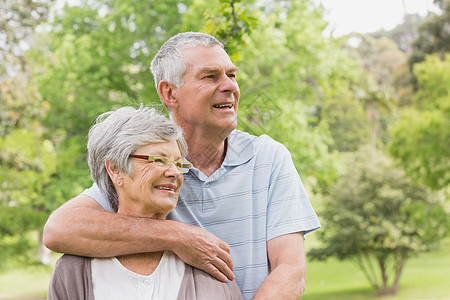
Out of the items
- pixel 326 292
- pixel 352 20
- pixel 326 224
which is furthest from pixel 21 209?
pixel 352 20

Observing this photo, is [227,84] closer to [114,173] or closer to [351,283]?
[114,173]

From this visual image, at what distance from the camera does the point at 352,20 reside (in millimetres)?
45469

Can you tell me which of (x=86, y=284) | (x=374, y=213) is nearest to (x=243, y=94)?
(x=374, y=213)

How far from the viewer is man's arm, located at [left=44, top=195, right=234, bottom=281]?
1601mm

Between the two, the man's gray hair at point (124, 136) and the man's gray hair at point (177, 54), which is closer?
the man's gray hair at point (124, 136)

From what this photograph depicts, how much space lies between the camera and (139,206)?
1.67 meters

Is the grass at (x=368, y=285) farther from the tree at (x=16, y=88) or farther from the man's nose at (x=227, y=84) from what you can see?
the man's nose at (x=227, y=84)

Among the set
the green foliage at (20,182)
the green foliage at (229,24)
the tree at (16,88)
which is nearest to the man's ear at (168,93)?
the green foliage at (229,24)

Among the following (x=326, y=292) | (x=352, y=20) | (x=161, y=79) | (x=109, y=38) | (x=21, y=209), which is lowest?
(x=326, y=292)

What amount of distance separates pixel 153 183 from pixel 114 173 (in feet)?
0.44

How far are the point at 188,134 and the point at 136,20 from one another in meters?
12.8

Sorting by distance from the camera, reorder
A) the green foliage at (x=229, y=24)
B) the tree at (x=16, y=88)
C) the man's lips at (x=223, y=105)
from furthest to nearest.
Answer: the tree at (x=16, y=88) → the green foliage at (x=229, y=24) → the man's lips at (x=223, y=105)

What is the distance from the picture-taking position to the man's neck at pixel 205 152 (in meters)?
1.92

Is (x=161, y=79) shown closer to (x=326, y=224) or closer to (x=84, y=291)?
(x=84, y=291)
